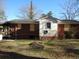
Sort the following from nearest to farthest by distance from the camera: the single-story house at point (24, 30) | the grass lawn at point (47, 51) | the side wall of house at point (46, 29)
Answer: the grass lawn at point (47, 51) → the side wall of house at point (46, 29) → the single-story house at point (24, 30)

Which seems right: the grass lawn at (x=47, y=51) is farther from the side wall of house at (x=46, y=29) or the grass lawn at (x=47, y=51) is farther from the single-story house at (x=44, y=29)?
the single-story house at (x=44, y=29)

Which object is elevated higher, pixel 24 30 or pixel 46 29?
pixel 46 29

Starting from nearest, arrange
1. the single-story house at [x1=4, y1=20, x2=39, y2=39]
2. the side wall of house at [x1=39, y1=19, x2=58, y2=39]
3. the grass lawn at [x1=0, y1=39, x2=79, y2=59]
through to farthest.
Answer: the grass lawn at [x1=0, y1=39, x2=79, y2=59] → the side wall of house at [x1=39, y1=19, x2=58, y2=39] → the single-story house at [x1=4, y1=20, x2=39, y2=39]

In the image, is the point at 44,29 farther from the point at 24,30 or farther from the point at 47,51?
the point at 47,51

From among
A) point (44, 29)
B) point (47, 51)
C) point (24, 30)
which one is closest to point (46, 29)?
point (44, 29)

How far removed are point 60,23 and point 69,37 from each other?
3.04 meters

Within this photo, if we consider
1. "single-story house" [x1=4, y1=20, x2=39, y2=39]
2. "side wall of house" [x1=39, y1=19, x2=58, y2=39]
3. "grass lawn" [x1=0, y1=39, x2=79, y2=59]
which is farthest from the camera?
"single-story house" [x1=4, y1=20, x2=39, y2=39]

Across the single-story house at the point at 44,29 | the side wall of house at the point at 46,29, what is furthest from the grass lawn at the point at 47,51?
the single-story house at the point at 44,29

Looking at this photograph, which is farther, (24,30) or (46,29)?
(24,30)

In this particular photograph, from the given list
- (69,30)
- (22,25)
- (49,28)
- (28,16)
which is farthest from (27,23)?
(28,16)

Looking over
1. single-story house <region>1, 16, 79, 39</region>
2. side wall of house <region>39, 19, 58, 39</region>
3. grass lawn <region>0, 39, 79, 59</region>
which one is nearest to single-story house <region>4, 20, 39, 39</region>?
single-story house <region>1, 16, 79, 39</region>

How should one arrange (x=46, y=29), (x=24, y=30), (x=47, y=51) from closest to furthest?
(x=47, y=51) → (x=46, y=29) → (x=24, y=30)

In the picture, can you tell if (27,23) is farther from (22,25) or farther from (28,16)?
(28,16)

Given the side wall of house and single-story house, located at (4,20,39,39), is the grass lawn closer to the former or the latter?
the side wall of house
